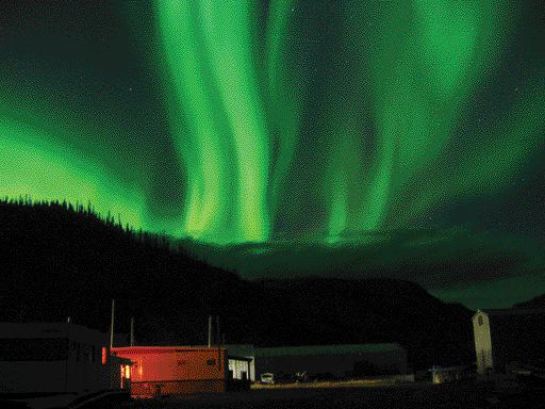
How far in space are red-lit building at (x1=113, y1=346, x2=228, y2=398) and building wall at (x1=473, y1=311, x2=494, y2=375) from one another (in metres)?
24.2

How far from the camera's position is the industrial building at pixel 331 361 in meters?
77.4

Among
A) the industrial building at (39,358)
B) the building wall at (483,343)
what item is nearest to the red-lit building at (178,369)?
the industrial building at (39,358)

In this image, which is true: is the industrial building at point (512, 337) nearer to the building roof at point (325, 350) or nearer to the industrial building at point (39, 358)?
the building roof at point (325, 350)

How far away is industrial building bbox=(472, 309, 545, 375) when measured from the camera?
197 feet

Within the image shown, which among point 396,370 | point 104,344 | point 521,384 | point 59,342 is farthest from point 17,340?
point 396,370

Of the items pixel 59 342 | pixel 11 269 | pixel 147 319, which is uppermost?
pixel 11 269

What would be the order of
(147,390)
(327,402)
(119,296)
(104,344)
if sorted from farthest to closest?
1. (119,296)
2. (147,390)
3. (104,344)
4. (327,402)

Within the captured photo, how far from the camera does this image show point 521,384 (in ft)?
117

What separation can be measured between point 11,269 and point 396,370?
3803 inches

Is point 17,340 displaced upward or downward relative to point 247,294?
downward

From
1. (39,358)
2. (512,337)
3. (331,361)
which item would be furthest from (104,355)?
(331,361)

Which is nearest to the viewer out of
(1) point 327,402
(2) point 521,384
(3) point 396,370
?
(1) point 327,402

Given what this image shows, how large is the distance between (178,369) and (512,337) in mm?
28941

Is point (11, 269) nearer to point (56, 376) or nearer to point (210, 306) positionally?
point (210, 306)
